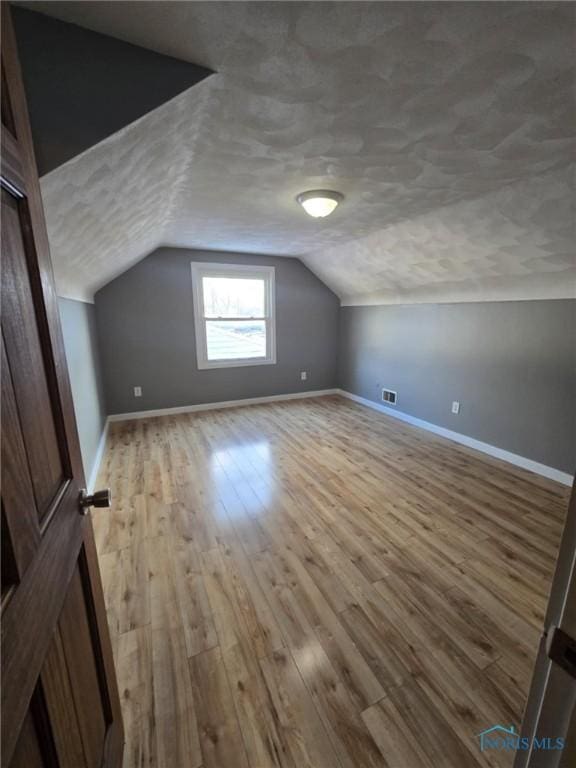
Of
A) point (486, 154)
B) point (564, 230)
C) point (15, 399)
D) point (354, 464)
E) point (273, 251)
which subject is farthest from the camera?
point (273, 251)

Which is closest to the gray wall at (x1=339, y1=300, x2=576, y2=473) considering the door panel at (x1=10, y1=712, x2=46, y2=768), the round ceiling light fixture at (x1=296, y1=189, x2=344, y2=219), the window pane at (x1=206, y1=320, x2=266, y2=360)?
the window pane at (x1=206, y1=320, x2=266, y2=360)

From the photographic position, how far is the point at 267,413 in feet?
14.7

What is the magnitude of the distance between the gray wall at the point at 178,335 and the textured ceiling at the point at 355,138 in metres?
0.94

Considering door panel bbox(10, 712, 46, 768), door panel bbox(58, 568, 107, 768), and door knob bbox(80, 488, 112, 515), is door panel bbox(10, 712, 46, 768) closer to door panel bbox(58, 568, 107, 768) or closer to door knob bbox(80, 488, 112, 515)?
door panel bbox(58, 568, 107, 768)

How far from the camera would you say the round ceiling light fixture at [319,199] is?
7.48 feet

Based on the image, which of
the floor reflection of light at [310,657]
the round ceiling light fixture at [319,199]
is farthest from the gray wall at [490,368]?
the floor reflection of light at [310,657]

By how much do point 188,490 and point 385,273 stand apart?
323cm

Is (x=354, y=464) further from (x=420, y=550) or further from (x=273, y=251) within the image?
(x=273, y=251)

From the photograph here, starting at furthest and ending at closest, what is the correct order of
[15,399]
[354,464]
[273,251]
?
[273,251]
[354,464]
[15,399]

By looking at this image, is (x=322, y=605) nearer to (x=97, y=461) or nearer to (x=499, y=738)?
(x=499, y=738)

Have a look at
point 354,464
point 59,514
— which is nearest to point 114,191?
point 59,514

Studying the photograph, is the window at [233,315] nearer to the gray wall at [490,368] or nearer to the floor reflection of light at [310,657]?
the gray wall at [490,368]

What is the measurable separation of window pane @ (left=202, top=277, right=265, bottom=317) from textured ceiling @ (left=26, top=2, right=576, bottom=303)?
132 centimetres

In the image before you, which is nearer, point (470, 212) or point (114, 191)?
point (114, 191)
